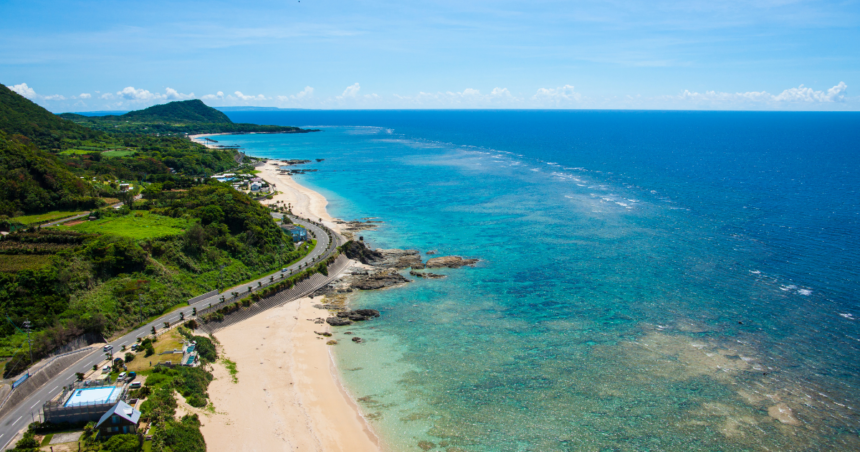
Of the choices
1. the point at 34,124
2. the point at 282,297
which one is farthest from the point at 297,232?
the point at 34,124

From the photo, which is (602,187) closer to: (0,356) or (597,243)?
(597,243)

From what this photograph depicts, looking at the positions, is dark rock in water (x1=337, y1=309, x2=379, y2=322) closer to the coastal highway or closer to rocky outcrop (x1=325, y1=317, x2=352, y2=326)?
rocky outcrop (x1=325, y1=317, x2=352, y2=326)

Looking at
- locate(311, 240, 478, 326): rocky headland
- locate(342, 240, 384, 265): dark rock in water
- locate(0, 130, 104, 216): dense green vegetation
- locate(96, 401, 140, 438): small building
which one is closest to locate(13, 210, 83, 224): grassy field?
locate(0, 130, 104, 216): dense green vegetation

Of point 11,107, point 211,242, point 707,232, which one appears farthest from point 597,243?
point 11,107

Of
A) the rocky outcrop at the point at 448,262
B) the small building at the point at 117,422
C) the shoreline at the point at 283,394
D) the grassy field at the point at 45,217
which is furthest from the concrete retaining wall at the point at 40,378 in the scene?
the rocky outcrop at the point at 448,262

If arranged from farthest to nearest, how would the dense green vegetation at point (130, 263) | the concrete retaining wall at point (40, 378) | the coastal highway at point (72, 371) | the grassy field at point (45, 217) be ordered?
the grassy field at point (45, 217) → the dense green vegetation at point (130, 263) → the concrete retaining wall at point (40, 378) → the coastal highway at point (72, 371)

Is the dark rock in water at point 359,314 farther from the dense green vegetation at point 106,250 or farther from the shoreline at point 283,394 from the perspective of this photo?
the dense green vegetation at point 106,250

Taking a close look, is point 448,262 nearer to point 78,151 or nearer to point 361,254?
point 361,254
